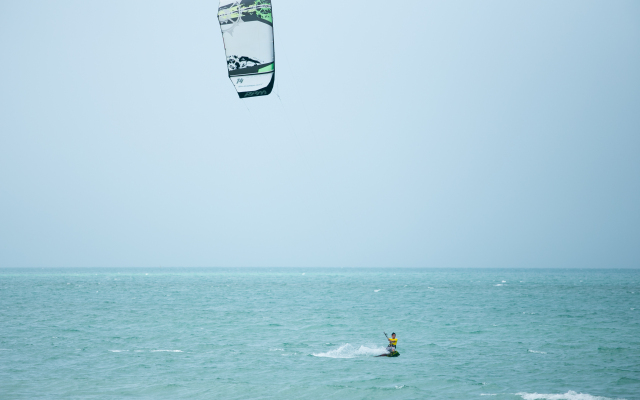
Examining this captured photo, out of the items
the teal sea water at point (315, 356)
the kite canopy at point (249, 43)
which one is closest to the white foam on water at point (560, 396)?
the teal sea water at point (315, 356)

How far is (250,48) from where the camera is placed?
22016 millimetres

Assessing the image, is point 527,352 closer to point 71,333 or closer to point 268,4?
point 268,4

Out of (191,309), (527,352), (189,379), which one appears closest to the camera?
(189,379)

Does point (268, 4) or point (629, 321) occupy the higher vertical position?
point (268, 4)

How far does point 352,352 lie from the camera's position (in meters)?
29.7

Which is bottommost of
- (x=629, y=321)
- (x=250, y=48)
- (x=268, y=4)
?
(x=629, y=321)

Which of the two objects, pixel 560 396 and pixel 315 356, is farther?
pixel 315 356

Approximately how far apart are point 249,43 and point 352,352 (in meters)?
17.4

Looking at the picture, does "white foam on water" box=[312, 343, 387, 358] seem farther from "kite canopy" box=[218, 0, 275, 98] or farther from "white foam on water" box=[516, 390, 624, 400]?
"kite canopy" box=[218, 0, 275, 98]

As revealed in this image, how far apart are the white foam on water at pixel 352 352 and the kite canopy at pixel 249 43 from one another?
14.7 metres

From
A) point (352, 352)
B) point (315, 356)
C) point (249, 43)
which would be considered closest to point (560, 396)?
point (352, 352)

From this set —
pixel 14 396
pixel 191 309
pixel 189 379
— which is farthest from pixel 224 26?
pixel 191 309

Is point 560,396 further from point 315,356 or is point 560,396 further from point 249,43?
point 249,43

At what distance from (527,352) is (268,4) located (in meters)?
22.9
